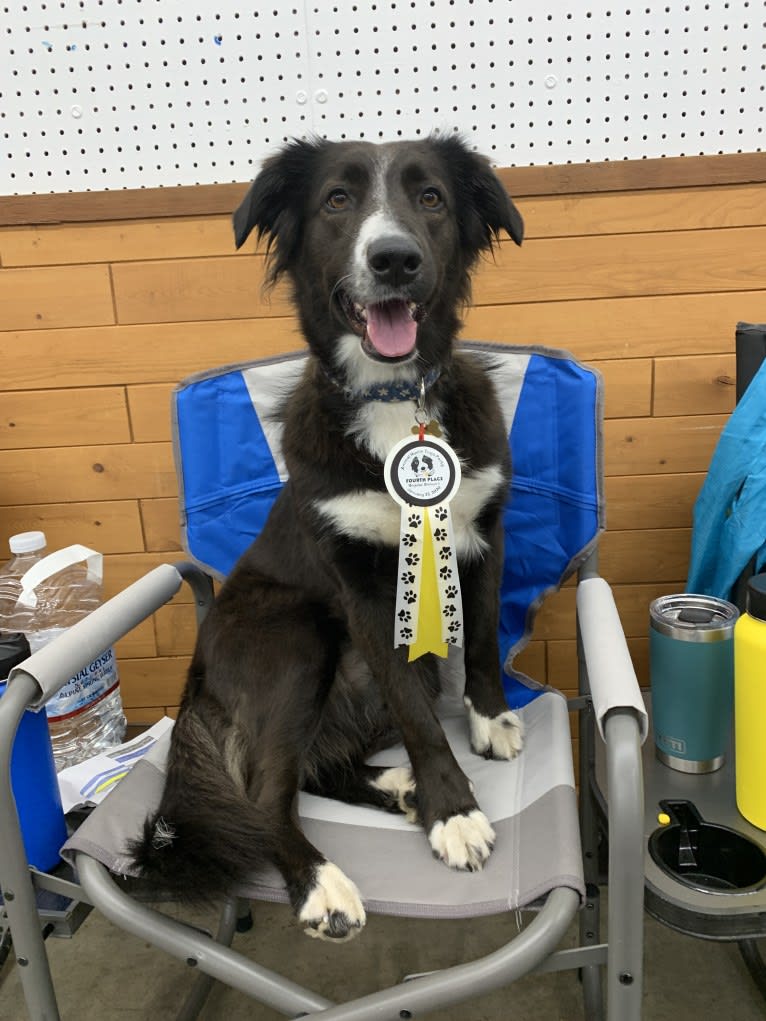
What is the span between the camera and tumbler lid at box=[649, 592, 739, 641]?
122 centimetres

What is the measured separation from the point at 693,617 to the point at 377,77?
4.17 feet

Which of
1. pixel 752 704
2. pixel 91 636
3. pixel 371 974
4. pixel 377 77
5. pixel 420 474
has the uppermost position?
pixel 377 77

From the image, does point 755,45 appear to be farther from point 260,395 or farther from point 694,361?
point 260,395

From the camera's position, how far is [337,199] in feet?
4.32

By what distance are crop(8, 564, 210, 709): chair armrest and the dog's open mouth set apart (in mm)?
577

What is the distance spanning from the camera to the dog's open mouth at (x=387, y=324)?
49.0 inches

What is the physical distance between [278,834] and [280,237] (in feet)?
3.35

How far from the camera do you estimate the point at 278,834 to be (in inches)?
42.6

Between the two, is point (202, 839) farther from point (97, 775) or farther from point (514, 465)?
point (514, 465)

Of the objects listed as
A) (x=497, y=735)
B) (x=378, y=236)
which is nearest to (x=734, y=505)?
(x=497, y=735)

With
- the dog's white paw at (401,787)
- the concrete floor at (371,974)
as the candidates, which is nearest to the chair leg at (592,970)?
the concrete floor at (371,974)

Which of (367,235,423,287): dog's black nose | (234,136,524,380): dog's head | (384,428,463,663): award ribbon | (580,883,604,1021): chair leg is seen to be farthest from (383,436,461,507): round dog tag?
(580,883,604,1021): chair leg

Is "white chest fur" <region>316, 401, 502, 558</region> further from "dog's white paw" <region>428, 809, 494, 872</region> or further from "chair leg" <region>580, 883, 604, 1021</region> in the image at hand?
"chair leg" <region>580, 883, 604, 1021</region>

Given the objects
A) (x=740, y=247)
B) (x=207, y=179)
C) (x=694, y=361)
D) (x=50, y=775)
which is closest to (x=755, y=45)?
(x=740, y=247)
